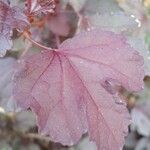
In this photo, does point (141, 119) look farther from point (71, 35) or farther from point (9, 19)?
point (9, 19)

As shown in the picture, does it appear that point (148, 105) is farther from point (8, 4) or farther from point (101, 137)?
point (8, 4)

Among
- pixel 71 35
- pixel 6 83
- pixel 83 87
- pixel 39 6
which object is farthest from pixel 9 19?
pixel 71 35

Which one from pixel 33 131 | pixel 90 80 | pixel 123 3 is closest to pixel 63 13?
pixel 123 3

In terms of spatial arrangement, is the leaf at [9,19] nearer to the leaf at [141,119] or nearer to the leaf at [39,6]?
the leaf at [39,6]

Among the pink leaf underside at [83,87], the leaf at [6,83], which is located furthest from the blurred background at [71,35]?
the pink leaf underside at [83,87]

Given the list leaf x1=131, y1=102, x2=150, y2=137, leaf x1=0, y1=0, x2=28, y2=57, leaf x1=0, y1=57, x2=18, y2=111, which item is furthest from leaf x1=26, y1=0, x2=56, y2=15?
leaf x1=131, y1=102, x2=150, y2=137

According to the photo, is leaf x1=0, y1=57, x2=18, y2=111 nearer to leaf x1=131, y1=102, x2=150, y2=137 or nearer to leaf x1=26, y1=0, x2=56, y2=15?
leaf x1=26, y1=0, x2=56, y2=15
